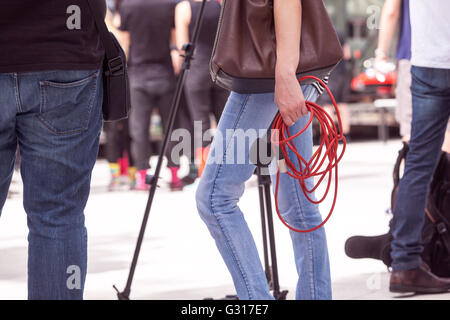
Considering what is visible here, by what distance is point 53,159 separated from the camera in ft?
6.48

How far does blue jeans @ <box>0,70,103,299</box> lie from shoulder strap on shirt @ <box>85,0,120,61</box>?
3.0 inches

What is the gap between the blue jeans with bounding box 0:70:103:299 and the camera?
6.39 ft

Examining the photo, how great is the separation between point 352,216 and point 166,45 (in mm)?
2593

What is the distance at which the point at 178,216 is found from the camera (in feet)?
19.1

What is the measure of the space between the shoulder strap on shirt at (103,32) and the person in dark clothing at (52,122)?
0.01 meters

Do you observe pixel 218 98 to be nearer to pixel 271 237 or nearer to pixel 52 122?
pixel 271 237

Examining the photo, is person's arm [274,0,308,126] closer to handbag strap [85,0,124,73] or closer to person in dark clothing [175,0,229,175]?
handbag strap [85,0,124,73]

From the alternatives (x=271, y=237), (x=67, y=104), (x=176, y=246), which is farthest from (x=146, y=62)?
(x=67, y=104)

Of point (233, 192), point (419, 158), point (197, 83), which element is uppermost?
point (233, 192)

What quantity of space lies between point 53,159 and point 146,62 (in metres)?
5.31

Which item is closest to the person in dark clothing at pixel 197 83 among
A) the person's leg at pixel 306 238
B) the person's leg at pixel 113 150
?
the person's leg at pixel 113 150
